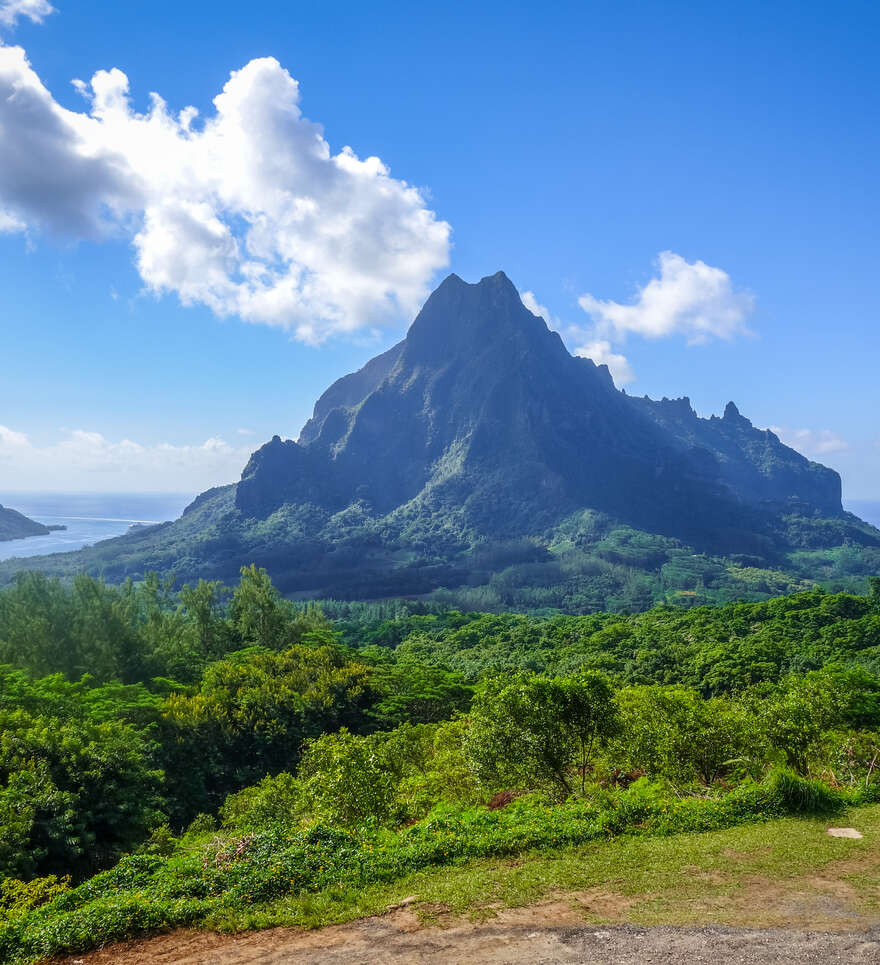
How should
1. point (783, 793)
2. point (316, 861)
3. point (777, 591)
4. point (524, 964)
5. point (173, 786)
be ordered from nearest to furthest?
1. point (524, 964)
2. point (316, 861)
3. point (783, 793)
4. point (173, 786)
5. point (777, 591)

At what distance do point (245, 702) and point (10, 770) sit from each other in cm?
1602

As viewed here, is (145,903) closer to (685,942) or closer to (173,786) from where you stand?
(685,942)

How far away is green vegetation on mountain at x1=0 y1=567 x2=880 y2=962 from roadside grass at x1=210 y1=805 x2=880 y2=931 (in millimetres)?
439

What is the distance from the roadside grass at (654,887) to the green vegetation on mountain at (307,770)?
44 cm

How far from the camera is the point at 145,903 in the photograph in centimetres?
1127

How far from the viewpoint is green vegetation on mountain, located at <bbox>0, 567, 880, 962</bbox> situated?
12742mm

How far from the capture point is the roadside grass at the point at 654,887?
429 inches

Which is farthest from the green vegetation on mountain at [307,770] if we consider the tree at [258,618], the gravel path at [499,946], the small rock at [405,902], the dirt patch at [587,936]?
the tree at [258,618]

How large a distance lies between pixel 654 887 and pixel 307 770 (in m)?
17.0

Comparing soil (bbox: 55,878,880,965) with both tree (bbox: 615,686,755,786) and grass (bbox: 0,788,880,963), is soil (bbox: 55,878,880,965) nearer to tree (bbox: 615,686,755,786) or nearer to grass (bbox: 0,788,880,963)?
grass (bbox: 0,788,880,963)

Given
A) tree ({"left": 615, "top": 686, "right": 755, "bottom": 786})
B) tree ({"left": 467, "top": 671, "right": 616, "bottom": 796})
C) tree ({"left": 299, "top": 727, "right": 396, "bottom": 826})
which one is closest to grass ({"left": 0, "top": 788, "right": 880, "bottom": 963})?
tree ({"left": 299, "top": 727, "right": 396, "bottom": 826})

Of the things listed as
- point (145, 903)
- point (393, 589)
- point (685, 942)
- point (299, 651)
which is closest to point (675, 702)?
point (685, 942)

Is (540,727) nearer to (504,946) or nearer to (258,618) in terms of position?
(504,946)

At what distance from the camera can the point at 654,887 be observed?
12.0m
